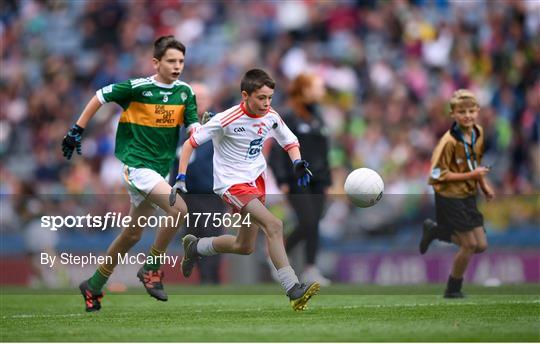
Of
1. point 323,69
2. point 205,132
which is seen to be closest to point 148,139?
point 205,132

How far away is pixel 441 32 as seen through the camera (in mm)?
20312

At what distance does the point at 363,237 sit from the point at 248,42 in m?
6.20

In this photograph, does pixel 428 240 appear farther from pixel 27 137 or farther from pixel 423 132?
pixel 27 137

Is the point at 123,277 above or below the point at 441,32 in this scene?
below

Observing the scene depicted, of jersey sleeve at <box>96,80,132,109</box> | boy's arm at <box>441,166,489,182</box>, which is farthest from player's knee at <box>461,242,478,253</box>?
jersey sleeve at <box>96,80,132,109</box>

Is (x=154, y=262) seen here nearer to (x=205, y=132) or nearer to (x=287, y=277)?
(x=205, y=132)

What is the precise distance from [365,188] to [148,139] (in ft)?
6.53

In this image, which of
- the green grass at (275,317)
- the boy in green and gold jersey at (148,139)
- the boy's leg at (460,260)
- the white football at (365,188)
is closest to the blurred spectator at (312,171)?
the green grass at (275,317)

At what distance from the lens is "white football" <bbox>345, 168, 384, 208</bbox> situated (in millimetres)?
10781

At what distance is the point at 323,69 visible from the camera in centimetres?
2041

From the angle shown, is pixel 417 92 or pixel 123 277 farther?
pixel 417 92

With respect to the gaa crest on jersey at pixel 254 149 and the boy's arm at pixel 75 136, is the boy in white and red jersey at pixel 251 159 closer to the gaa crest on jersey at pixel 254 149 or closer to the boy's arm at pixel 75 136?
the gaa crest on jersey at pixel 254 149

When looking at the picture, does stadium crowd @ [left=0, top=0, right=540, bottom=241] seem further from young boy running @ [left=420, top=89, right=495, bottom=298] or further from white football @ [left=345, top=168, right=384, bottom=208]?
white football @ [left=345, top=168, right=384, bottom=208]

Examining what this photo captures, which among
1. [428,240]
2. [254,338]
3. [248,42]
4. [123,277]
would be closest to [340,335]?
[254,338]
